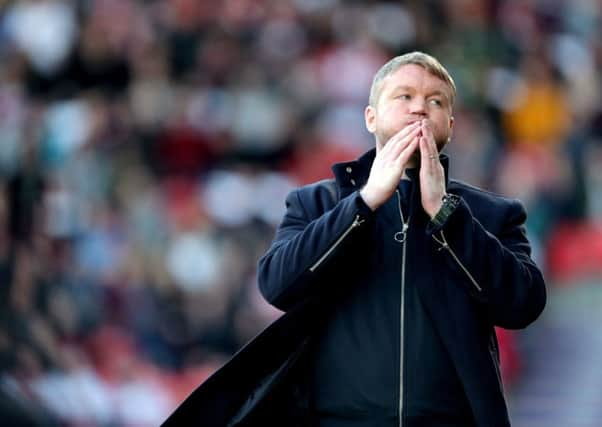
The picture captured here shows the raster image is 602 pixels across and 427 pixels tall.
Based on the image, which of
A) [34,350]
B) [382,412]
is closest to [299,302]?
[382,412]

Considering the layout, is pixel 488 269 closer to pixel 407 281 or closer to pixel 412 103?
pixel 407 281

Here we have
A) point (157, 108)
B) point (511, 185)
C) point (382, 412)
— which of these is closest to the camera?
point (382, 412)

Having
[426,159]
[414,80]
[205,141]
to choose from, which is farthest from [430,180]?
[205,141]

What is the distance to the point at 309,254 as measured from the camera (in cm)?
366

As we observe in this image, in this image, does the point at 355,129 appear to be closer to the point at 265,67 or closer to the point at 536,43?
the point at 265,67

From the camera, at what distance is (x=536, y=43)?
1405 centimetres

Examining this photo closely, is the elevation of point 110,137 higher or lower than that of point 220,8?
lower

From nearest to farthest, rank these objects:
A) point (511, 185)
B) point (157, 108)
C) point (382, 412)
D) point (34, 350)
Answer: point (382, 412)
point (34, 350)
point (511, 185)
point (157, 108)

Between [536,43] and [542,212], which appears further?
[536,43]

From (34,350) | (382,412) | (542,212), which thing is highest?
(542,212)

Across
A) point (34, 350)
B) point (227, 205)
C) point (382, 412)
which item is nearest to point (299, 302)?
point (382, 412)

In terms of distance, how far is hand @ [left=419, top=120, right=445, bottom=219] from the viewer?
3611mm

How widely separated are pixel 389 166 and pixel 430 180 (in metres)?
0.10

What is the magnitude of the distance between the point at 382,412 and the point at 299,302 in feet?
1.08
